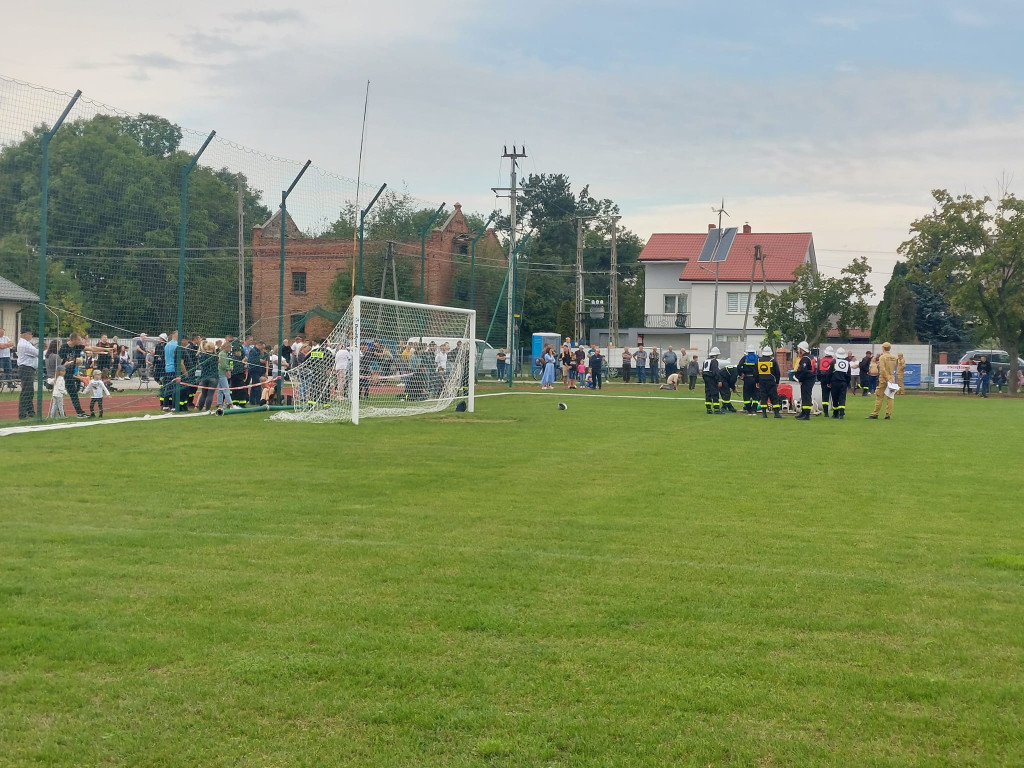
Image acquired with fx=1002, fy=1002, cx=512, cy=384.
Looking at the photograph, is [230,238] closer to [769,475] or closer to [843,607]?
[769,475]

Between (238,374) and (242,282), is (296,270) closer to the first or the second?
(242,282)

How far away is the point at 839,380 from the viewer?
23.0 meters

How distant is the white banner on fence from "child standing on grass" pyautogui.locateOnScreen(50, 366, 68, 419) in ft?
118

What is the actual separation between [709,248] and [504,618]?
65155 mm

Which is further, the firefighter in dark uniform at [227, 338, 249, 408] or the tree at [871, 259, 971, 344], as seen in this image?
the tree at [871, 259, 971, 344]

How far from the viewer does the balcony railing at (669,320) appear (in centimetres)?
6888

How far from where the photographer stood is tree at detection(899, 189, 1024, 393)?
38969 millimetres

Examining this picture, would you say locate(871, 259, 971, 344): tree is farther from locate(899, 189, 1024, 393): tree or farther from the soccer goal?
the soccer goal

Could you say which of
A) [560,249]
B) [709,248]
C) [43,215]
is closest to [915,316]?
[709,248]

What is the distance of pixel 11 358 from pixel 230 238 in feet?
24.5

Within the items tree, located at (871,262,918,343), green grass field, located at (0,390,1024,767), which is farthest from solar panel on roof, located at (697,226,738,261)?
green grass field, located at (0,390,1024,767)

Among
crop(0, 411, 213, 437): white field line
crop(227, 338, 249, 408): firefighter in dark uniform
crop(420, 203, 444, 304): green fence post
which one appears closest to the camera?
crop(0, 411, 213, 437): white field line

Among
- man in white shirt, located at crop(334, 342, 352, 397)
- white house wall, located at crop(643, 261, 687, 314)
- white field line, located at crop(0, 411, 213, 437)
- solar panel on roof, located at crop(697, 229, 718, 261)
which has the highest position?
solar panel on roof, located at crop(697, 229, 718, 261)

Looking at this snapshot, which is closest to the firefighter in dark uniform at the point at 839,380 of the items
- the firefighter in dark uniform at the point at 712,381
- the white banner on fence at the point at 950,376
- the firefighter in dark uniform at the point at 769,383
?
the firefighter in dark uniform at the point at 769,383
